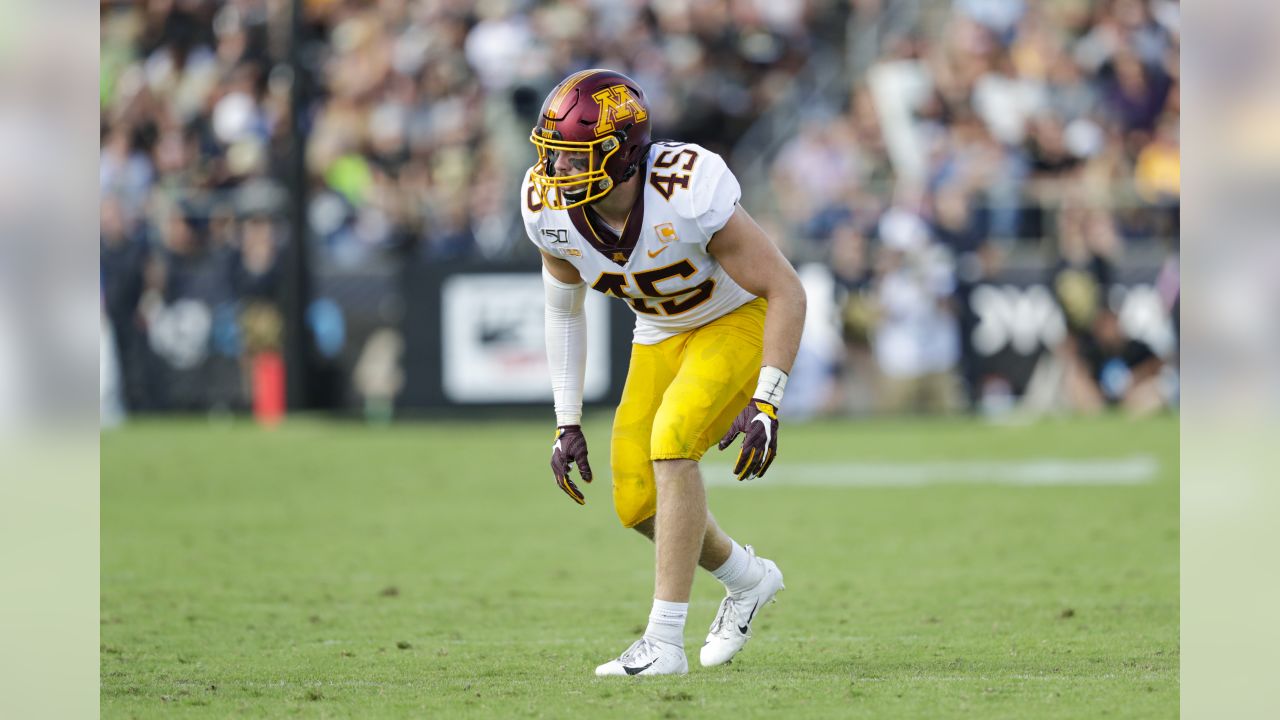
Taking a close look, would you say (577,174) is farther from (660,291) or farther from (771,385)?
(771,385)

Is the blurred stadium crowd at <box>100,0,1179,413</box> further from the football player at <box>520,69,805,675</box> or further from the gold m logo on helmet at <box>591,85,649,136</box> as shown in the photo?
the gold m logo on helmet at <box>591,85,649,136</box>

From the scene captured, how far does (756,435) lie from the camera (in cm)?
531

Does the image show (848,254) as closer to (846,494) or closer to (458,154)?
(458,154)

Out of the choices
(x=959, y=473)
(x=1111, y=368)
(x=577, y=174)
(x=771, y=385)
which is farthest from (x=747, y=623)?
(x=1111, y=368)

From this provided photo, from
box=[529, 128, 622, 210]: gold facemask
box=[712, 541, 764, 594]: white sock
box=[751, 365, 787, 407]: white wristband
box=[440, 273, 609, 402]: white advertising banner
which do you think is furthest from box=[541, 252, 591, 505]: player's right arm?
box=[440, 273, 609, 402]: white advertising banner

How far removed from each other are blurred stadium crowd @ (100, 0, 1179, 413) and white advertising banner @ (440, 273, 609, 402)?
46cm

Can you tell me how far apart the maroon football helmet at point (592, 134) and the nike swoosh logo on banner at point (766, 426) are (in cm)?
86

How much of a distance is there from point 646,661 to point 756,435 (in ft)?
2.66

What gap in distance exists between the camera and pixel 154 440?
15.1 m

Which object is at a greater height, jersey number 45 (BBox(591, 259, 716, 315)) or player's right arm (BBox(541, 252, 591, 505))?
jersey number 45 (BBox(591, 259, 716, 315))

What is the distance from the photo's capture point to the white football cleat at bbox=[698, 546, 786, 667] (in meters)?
5.86
